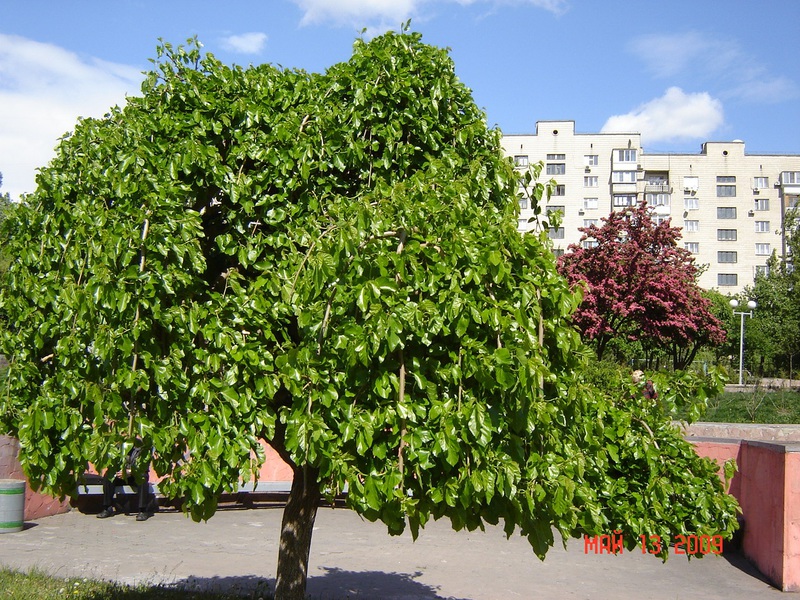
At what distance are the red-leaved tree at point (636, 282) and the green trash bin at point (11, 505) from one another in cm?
1626

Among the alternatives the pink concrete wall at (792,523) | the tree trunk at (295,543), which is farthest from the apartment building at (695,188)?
the tree trunk at (295,543)

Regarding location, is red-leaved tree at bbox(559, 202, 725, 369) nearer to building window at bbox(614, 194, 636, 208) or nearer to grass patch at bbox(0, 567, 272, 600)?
grass patch at bbox(0, 567, 272, 600)

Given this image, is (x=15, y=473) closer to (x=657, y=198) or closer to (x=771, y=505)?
(x=771, y=505)

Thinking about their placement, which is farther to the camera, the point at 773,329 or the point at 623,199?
the point at 623,199

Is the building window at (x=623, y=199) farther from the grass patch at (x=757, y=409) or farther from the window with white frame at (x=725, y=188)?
the grass patch at (x=757, y=409)

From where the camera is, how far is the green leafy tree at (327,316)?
11.1 ft

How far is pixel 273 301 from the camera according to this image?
13.5ft

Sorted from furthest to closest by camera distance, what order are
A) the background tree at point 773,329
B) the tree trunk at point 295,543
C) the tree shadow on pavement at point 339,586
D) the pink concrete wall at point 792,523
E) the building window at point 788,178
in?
the building window at point 788,178
the background tree at point 773,329
the pink concrete wall at point 792,523
the tree shadow on pavement at point 339,586
the tree trunk at point 295,543

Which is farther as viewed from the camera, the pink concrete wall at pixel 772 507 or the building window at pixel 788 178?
the building window at pixel 788 178

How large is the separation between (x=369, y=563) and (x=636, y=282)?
661 inches

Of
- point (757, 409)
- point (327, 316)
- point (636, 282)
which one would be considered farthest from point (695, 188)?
point (327, 316)

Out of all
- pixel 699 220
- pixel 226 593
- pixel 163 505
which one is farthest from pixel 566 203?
pixel 226 593

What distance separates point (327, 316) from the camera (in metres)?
3.53

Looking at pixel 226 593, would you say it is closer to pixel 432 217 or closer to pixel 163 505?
pixel 432 217
